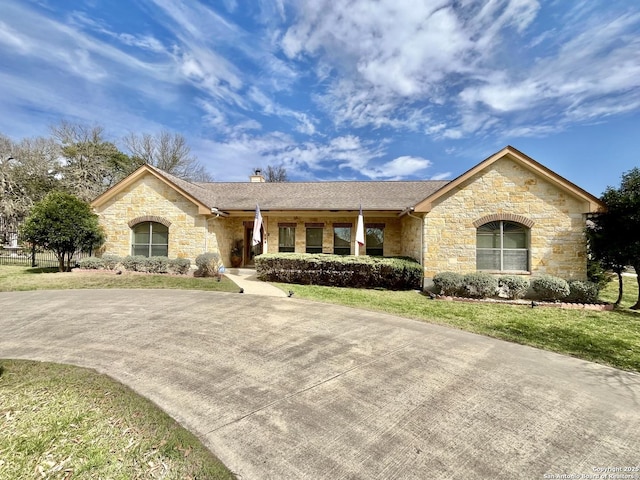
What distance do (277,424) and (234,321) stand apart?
13.5ft

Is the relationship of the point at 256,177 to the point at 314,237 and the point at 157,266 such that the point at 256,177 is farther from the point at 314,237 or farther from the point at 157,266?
the point at 157,266

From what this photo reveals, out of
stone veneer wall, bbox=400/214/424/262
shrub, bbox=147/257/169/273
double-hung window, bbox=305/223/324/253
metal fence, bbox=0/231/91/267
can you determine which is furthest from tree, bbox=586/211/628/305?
metal fence, bbox=0/231/91/267

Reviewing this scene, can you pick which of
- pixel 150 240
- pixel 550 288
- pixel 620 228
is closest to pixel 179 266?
pixel 150 240

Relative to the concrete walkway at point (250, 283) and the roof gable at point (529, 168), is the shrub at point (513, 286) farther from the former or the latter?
the concrete walkway at point (250, 283)

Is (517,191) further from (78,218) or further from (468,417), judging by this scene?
(78,218)

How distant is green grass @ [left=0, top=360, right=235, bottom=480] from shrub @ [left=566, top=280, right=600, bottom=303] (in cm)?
1273

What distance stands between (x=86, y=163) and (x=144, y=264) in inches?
1082

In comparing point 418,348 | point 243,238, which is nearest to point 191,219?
point 243,238

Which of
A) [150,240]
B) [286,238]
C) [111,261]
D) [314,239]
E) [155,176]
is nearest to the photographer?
[111,261]

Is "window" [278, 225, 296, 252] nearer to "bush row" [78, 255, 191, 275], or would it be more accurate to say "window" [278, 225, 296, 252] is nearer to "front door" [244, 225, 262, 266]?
"front door" [244, 225, 262, 266]

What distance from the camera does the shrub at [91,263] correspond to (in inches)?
558

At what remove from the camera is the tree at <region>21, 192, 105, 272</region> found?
13.4 meters

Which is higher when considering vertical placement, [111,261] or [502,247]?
[502,247]

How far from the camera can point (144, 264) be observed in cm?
1416
